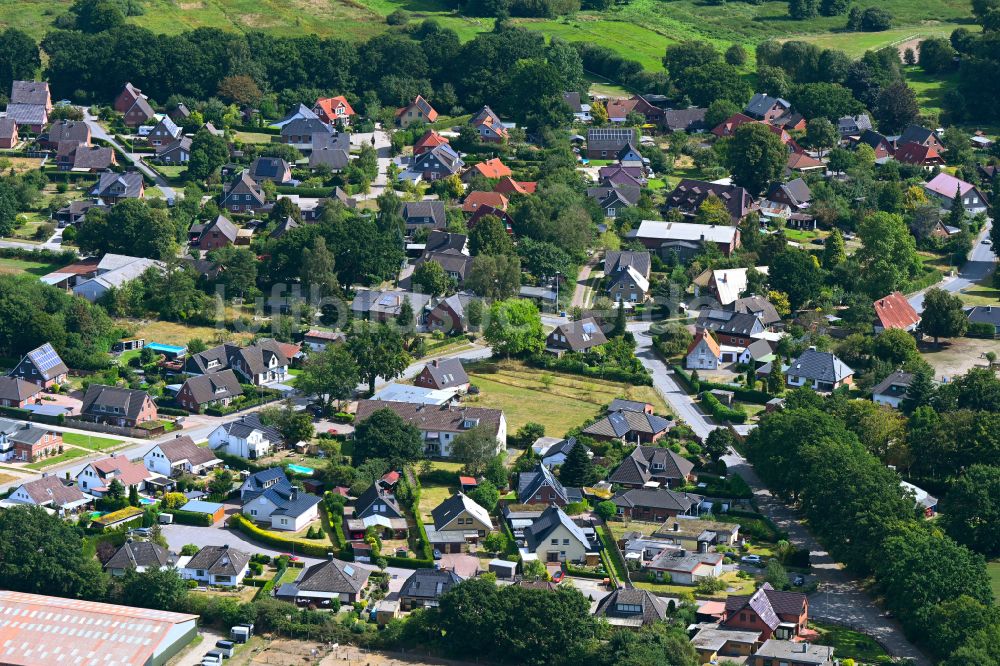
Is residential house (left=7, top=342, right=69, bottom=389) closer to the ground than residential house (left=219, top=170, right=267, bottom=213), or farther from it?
closer to the ground

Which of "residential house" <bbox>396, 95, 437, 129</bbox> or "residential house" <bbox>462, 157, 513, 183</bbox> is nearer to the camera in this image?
"residential house" <bbox>462, 157, 513, 183</bbox>

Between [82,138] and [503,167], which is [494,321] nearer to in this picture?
[503,167]

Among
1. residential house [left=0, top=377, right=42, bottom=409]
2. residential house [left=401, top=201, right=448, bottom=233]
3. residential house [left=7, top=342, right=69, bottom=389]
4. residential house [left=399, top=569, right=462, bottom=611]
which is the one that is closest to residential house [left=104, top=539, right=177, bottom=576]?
residential house [left=399, top=569, right=462, bottom=611]

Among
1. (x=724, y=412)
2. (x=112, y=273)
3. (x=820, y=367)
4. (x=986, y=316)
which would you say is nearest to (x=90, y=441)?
(x=112, y=273)

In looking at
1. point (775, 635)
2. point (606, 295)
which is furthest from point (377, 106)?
point (775, 635)

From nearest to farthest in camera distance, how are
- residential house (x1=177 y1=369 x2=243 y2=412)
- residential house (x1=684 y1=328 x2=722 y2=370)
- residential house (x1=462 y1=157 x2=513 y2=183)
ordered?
residential house (x1=177 y1=369 x2=243 y2=412), residential house (x1=684 y1=328 x2=722 y2=370), residential house (x1=462 y1=157 x2=513 y2=183)

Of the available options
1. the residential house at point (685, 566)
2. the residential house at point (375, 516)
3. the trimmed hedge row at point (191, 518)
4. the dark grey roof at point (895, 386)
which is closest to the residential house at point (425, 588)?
the residential house at point (375, 516)

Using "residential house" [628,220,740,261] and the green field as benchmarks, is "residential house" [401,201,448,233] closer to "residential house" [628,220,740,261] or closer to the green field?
"residential house" [628,220,740,261]
